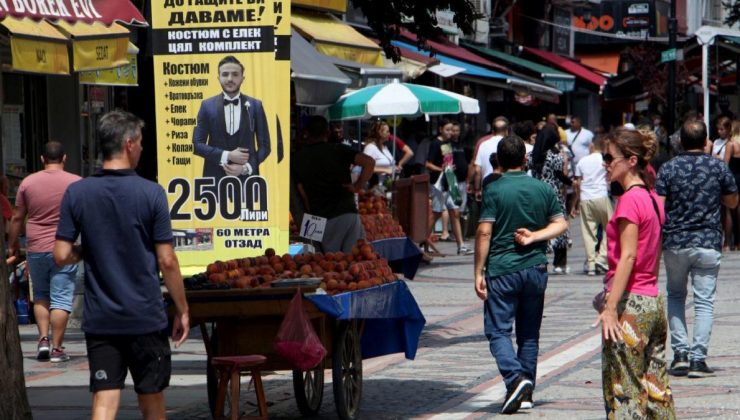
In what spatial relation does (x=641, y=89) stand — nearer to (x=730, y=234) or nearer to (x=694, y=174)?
(x=730, y=234)

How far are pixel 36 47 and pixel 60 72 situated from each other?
344mm

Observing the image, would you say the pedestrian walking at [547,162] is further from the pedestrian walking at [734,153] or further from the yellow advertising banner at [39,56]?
the yellow advertising banner at [39,56]

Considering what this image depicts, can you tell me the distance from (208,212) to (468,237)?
14.8m

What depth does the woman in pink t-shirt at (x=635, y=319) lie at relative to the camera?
7.64 m

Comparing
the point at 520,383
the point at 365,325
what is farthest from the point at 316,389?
the point at 520,383

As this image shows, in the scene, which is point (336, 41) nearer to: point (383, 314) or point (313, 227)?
point (313, 227)

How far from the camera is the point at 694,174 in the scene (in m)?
10.9

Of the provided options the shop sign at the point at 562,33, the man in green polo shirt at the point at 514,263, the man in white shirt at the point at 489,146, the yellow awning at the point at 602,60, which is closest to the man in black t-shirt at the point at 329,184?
the man in green polo shirt at the point at 514,263

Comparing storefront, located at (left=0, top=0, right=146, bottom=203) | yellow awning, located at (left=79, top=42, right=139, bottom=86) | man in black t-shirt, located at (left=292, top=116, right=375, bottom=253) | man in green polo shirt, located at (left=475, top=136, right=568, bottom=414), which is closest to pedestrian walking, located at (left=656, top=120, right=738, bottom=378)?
man in green polo shirt, located at (left=475, top=136, right=568, bottom=414)

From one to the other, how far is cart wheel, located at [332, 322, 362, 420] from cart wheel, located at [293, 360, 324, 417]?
0.57ft

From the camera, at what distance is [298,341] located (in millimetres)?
8273

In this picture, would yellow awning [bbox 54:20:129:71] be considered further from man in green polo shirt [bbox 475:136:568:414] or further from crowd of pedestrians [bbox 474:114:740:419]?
man in green polo shirt [bbox 475:136:568:414]

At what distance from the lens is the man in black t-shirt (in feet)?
40.9

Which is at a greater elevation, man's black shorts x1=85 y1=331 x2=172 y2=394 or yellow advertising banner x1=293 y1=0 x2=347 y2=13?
yellow advertising banner x1=293 y1=0 x2=347 y2=13
